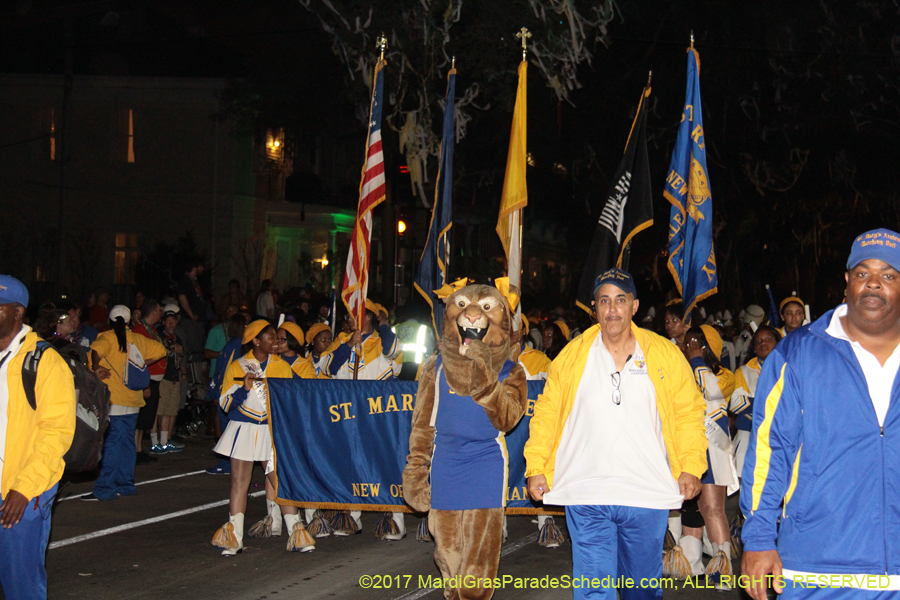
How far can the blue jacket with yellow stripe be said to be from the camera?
11.5 ft

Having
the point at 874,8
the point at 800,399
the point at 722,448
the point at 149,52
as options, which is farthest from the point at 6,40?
the point at 800,399

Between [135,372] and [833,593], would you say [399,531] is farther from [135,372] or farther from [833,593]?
[833,593]

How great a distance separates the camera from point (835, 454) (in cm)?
356

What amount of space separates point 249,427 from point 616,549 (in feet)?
Result: 12.6

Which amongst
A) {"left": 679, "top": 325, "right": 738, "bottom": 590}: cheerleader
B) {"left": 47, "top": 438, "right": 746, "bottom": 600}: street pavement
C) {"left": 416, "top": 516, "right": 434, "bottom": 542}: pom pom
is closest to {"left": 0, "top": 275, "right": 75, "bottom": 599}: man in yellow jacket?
{"left": 47, "top": 438, "right": 746, "bottom": 600}: street pavement

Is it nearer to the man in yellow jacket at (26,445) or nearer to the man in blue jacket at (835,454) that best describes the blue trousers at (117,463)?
the man in yellow jacket at (26,445)

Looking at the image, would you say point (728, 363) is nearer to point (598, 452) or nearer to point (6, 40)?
point (598, 452)

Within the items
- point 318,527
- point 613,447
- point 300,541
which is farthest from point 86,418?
point 318,527

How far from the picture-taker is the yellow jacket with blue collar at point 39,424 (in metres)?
4.51

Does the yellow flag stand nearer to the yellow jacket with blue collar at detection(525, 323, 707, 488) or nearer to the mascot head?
the mascot head

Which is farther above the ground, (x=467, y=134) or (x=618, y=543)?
(x=467, y=134)

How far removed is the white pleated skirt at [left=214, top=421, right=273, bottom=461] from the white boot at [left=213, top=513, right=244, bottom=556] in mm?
477

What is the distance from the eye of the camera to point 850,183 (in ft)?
81.9

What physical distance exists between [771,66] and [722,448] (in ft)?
64.4
